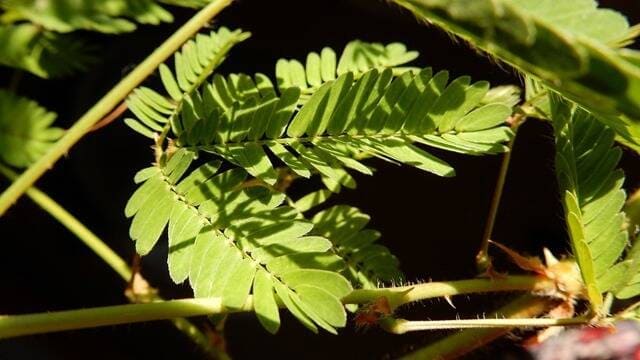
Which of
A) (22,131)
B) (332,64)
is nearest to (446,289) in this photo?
(332,64)

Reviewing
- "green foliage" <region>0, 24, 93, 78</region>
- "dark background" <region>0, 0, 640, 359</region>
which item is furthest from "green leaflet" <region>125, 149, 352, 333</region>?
"dark background" <region>0, 0, 640, 359</region>

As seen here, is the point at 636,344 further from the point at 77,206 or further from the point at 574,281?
the point at 77,206

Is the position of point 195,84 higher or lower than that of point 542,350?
higher

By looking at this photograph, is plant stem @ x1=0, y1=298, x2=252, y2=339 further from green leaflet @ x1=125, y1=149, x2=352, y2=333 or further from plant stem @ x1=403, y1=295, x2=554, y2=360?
plant stem @ x1=403, y1=295, x2=554, y2=360

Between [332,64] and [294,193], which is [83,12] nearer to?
[332,64]

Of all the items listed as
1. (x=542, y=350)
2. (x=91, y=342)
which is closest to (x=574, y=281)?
(x=542, y=350)

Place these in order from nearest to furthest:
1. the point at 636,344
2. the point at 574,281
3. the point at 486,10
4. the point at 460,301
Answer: the point at 486,10 → the point at 574,281 → the point at 636,344 → the point at 460,301
